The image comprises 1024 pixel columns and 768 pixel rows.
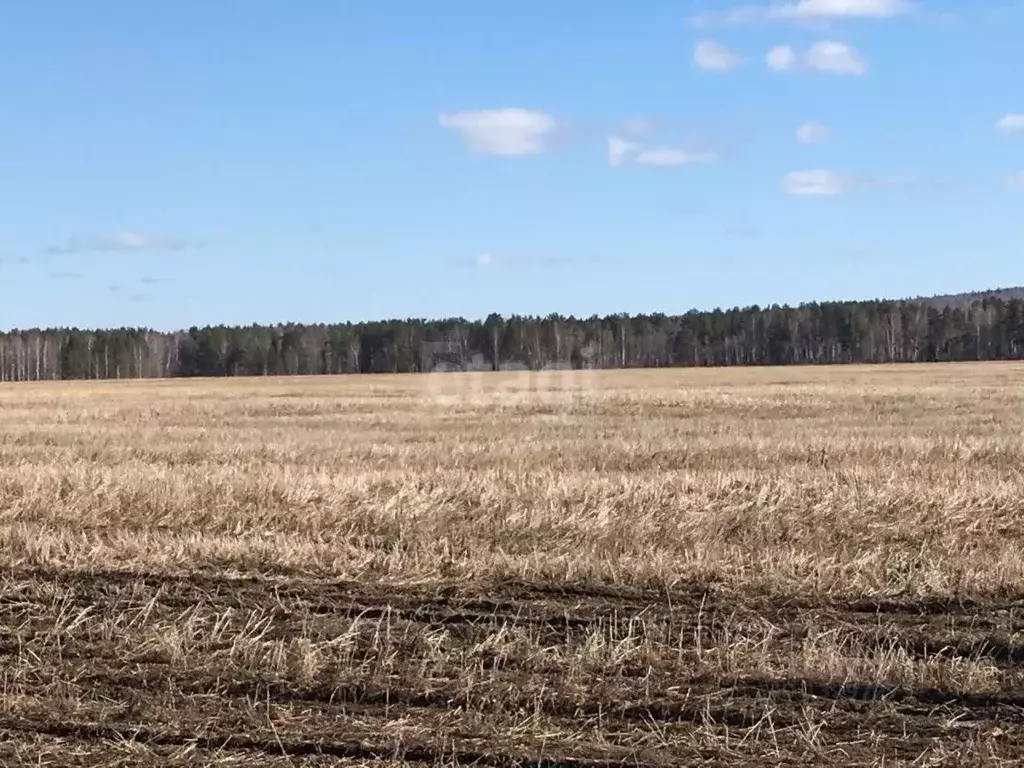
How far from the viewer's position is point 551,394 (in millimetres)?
50250

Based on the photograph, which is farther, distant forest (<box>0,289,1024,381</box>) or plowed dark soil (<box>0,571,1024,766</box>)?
distant forest (<box>0,289,1024,381</box>)

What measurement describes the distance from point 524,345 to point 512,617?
121 metres

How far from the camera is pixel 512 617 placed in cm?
701

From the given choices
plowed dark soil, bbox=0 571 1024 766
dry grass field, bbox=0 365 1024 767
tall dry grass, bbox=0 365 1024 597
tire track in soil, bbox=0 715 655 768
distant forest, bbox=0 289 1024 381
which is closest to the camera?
tire track in soil, bbox=0 715 655 768

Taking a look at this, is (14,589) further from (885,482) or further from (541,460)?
(541,460)

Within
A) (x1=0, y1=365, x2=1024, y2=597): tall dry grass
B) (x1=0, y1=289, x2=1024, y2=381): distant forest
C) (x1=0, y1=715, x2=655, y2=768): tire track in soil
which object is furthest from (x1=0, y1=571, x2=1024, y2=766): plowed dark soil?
(x1=0, y1=289, x2=1024, y2=381): distant forest

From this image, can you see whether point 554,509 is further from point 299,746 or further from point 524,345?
point 524,345

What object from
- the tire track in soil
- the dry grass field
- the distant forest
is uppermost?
the distant forest

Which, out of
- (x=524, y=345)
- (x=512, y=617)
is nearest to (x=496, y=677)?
(x=512, y=617)

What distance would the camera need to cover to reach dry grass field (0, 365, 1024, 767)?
4.95 metres

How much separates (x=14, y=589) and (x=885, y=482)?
997cm

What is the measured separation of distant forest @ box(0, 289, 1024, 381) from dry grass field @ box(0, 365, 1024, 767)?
10862 centimetres

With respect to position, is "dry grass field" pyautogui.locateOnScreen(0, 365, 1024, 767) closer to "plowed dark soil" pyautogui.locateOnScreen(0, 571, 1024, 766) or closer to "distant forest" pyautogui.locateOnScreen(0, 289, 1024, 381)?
"plowed dark soil" pyautogui.locateOnScreen(0, 571, 1024, 766)

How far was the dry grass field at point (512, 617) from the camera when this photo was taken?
4.95 meters
